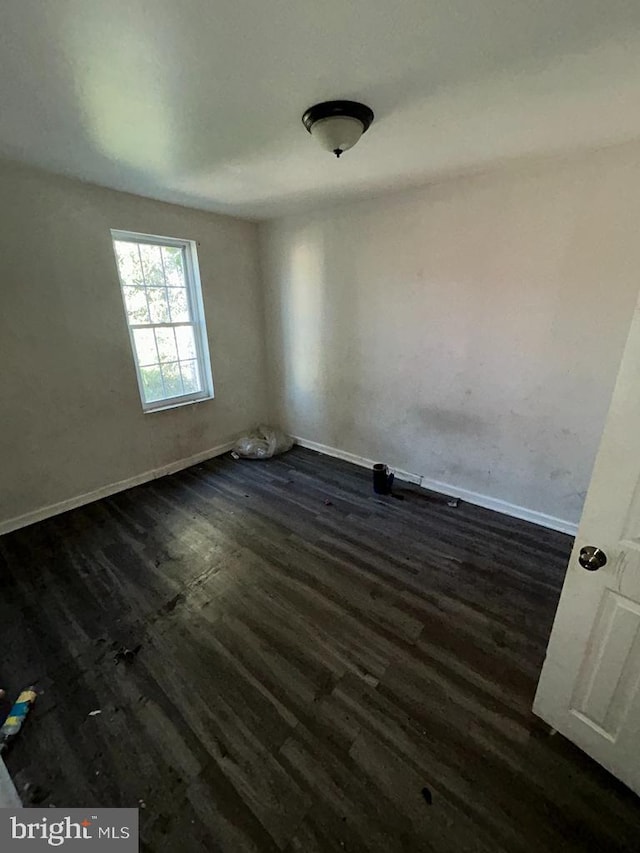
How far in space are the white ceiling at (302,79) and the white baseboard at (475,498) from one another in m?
2.44

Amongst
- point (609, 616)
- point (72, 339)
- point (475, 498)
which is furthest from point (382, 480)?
point (72, 339)

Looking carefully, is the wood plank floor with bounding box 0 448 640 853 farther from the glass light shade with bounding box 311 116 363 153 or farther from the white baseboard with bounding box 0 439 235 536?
the glass light shade with bounding box 311 116 363 153

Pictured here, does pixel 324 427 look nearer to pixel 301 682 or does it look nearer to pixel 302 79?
pixel 301 682

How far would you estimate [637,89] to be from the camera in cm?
148

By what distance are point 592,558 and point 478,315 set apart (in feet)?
6.72

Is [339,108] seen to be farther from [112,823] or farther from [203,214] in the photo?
[112,823]

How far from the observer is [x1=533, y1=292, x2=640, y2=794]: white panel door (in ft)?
3.29

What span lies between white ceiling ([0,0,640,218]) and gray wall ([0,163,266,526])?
0.46 metres

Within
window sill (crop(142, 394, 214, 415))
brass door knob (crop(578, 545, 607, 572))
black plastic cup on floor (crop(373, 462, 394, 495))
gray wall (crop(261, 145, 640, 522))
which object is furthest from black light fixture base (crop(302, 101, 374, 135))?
window sill (crop(142, 394, 214, 415))

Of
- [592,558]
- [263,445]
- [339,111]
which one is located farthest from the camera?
[263,445]

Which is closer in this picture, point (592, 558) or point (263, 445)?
point (592, 558)

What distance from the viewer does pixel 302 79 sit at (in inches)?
55.1

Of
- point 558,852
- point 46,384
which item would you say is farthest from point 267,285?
point 558,852

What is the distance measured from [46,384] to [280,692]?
2.72 metres
